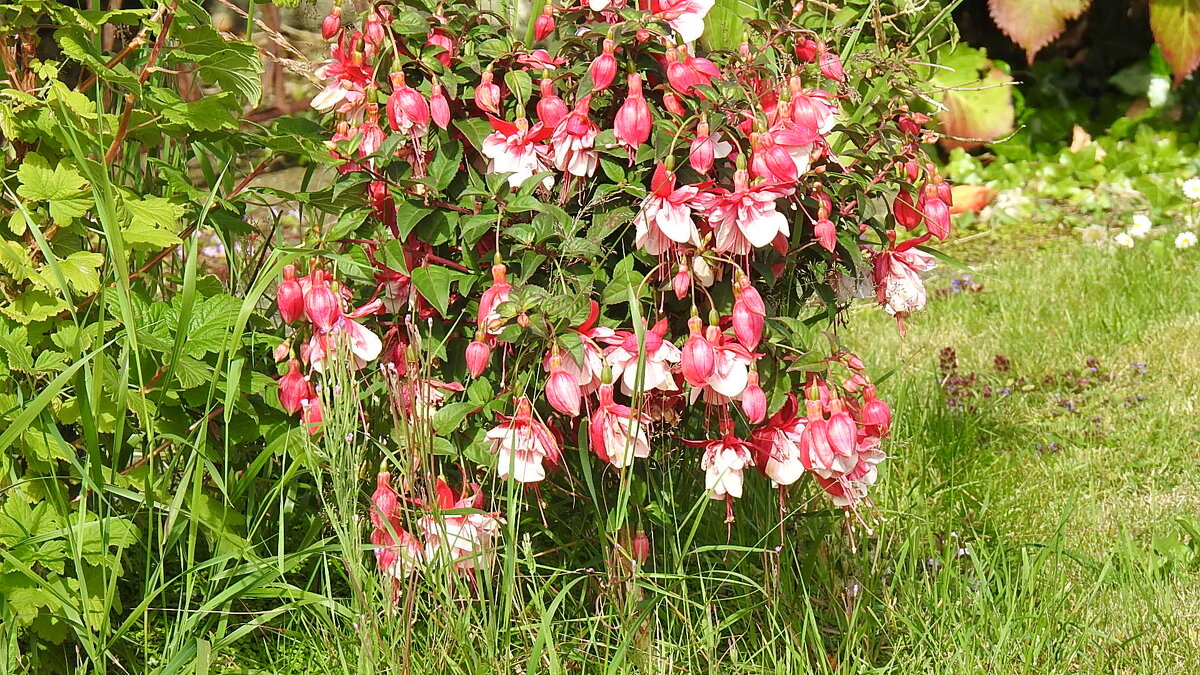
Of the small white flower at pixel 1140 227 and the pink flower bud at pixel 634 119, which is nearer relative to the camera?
the pink flower bud at pixel 634 119

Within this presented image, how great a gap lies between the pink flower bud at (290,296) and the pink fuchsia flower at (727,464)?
0.55 metres

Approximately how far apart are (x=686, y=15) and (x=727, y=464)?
557 millimetres

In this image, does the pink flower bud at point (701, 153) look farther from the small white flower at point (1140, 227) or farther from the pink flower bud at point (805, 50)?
the small white flower at point (1140, 227)

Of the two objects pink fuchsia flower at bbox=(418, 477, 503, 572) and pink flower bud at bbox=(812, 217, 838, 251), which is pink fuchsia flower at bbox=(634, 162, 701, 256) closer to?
pink flower bud at bbox=(812, 217, 838, 251)

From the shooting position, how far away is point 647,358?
1496mm

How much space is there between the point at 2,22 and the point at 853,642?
151cm

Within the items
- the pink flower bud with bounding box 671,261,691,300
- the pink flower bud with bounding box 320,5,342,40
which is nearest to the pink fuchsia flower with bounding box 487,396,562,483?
the pink flower bud with bounding box 671,261,691,300

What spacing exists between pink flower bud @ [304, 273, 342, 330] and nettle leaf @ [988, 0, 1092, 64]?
3.73m

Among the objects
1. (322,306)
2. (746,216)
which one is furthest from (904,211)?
(322,306)

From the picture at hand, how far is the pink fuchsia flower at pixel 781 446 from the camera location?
158 centimetres

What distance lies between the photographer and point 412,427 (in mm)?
1505

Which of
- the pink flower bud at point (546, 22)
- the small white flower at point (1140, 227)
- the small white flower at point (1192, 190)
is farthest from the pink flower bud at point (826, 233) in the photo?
the small white flower at point (1192, 190)

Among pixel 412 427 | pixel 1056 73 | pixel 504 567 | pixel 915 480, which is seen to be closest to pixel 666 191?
pixel 412 427

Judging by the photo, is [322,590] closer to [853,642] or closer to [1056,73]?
[853,642]
